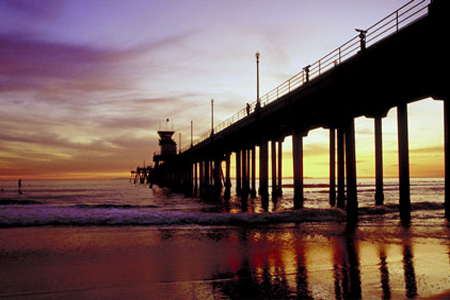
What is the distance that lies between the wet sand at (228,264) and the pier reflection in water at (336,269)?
0.02 metres

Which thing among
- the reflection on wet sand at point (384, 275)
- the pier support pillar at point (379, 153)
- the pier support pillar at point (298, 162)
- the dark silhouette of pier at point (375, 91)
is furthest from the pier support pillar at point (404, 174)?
the reflection on wet sand at point (384, 275)

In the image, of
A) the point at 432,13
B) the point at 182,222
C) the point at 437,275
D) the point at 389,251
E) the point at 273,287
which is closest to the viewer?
the point at 273,287

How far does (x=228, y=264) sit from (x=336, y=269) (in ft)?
7.33

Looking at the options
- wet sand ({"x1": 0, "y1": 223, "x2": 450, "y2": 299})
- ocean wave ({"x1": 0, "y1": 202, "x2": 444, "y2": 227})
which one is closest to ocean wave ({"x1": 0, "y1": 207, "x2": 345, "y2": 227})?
ocean wave ({"x1": 0, "y1": 202, "x2": 444, "y2": 227})

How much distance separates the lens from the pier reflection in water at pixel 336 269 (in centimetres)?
620

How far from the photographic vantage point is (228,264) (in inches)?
336

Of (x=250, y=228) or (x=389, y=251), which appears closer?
(x=389, y=251)

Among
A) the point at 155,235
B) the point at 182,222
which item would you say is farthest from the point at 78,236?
the point at 182,222

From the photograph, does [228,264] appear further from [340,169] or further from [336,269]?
[340,169]

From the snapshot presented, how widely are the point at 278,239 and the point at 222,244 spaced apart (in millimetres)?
1949

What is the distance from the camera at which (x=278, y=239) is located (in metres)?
12.3

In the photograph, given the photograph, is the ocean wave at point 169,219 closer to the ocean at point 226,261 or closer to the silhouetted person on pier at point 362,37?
the ocean at point 226,261

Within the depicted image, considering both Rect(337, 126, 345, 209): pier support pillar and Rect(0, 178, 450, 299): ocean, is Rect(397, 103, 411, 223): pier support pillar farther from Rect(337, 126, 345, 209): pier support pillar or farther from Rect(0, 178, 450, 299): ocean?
Rect(337, 126, 345, 209): pier support pillar

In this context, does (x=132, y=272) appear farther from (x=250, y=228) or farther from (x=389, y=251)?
(x=250, y=228)
